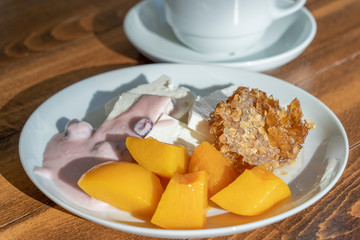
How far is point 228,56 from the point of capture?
59.2 inches

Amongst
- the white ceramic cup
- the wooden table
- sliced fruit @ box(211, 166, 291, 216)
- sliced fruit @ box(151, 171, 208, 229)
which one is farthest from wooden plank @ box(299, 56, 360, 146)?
sliced fruit @ box(151, 171, 208, 229)

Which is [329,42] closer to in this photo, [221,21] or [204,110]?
[221,21]

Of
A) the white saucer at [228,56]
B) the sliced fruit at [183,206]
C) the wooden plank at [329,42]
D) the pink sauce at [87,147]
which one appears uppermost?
the pink sauce at [87,147]

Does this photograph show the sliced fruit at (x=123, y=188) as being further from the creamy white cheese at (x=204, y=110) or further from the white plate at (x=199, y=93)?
the creamy white cheese at (x=204, y=110)

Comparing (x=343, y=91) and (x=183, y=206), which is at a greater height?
(x=183, y=206)

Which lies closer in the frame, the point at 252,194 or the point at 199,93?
the point at 252,194

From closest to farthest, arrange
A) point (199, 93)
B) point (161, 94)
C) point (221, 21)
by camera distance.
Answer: point (161, 94) → point (199, 93) → point (221, 21)

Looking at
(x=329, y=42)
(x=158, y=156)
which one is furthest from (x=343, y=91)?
(x=158, y=156)

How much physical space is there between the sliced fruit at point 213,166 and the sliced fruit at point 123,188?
101 mm

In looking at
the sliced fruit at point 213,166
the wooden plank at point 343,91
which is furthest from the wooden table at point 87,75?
the sliced fruit at point 213,166

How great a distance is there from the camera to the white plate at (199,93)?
81cm

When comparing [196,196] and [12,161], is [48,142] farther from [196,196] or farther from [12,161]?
[196,196]

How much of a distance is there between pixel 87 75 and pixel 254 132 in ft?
2.27

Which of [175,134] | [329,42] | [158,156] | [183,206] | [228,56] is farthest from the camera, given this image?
[329,42]
